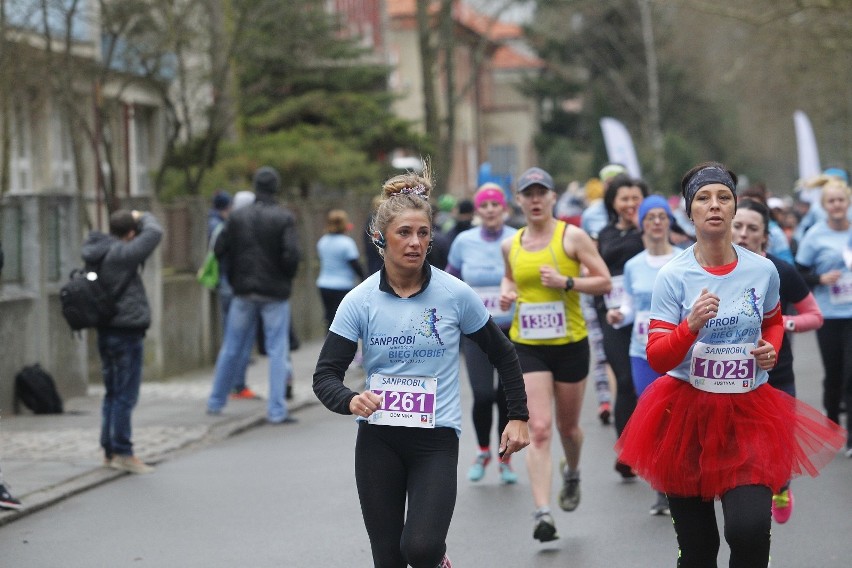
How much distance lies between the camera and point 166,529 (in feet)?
30.1

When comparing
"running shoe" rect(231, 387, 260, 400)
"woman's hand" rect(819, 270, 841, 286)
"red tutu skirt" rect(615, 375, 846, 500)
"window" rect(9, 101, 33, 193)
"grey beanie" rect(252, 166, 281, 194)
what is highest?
"window" rect(9, 101, 33, 193)

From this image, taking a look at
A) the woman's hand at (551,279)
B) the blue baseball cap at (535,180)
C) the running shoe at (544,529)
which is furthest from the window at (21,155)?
the running shoe at (544,529)

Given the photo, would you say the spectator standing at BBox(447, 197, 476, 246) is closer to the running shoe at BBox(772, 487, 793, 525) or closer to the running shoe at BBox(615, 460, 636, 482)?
the running shoe at BBox(615, 460, 636, 482)

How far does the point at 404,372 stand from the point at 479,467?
4744 mm

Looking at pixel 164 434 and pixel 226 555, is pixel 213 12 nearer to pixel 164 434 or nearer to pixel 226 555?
pixel 164 434

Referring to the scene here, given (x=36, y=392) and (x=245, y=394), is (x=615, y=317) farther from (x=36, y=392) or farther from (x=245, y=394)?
(x=245, y=394)

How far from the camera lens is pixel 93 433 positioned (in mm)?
13109

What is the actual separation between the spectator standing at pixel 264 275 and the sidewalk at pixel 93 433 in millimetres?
521

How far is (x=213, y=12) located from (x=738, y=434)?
1775 cm

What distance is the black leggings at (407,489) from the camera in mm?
5645

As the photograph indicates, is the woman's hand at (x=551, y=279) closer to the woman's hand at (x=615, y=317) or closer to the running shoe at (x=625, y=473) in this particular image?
the woman's hand at (x=615, y=317)

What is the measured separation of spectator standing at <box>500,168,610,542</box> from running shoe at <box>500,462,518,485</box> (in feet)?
4.61

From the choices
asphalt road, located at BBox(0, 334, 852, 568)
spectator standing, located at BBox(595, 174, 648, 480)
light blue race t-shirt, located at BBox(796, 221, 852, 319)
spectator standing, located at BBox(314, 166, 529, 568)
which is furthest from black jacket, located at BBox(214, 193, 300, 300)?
spectator standing, located at BBox(314, 166, 529, 568)

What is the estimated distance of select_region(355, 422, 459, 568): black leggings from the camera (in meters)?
5.64
